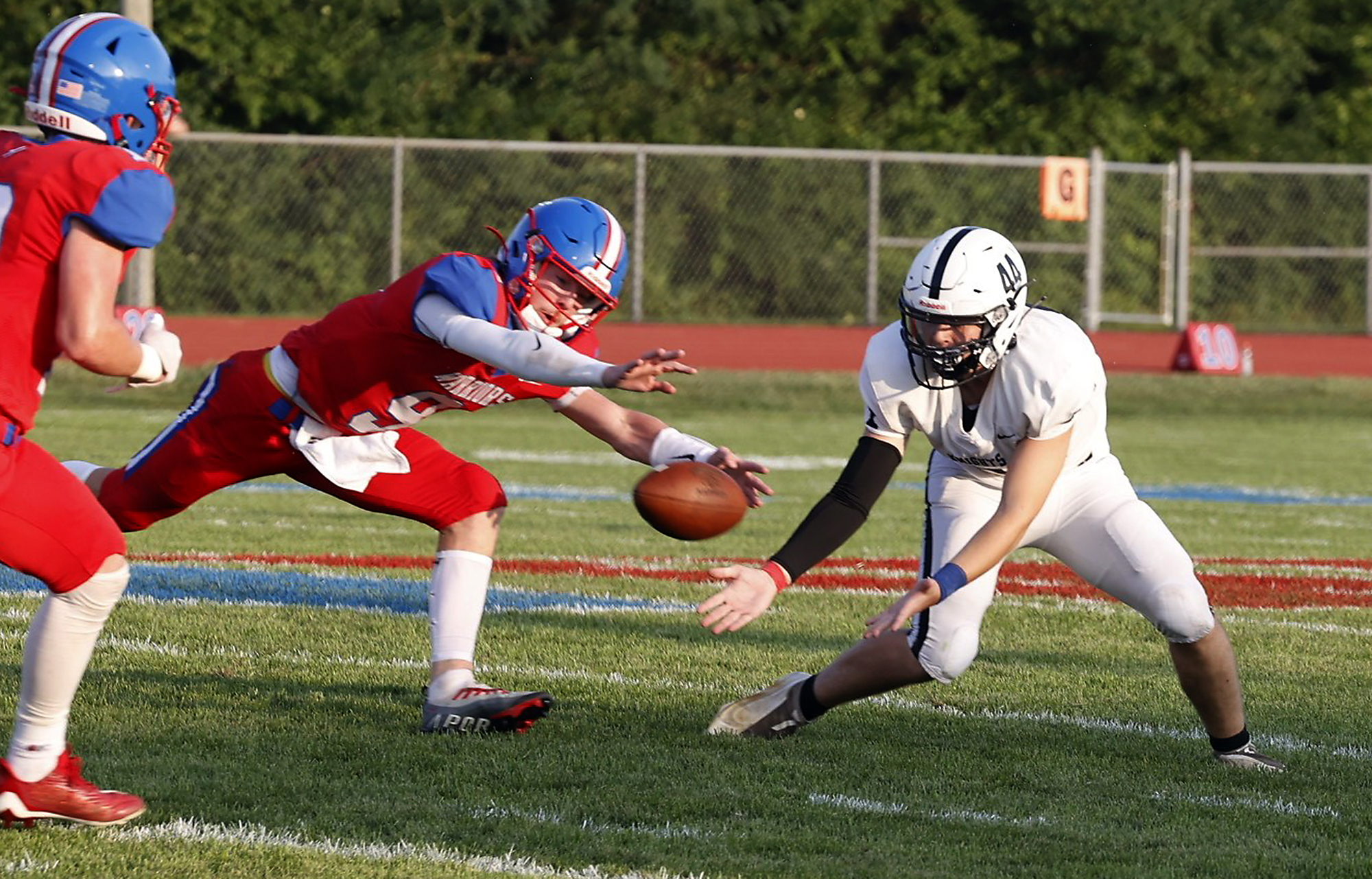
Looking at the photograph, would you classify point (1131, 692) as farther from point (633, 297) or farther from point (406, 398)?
point (633, 297)

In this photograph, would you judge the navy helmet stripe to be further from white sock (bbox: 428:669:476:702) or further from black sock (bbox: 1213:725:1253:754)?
white sock (bbox: 428:669:476:702)

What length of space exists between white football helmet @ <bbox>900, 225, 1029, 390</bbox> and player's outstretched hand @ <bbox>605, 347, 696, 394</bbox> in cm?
60

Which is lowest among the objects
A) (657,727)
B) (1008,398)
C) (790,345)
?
(790,345)

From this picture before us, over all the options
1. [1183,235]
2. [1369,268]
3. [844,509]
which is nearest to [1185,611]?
[844,509]

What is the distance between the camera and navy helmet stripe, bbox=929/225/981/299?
180 inches

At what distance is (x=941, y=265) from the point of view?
4.62m

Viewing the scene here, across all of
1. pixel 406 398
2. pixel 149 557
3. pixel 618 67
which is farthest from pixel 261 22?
pixel 406 398

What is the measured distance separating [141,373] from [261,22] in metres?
19.9

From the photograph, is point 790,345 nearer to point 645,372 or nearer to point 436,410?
point 436,410

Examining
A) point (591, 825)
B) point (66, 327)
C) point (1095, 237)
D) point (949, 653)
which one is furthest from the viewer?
point (1095, 237)

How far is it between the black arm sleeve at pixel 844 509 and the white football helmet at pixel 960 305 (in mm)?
218

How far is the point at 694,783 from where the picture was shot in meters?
4.48

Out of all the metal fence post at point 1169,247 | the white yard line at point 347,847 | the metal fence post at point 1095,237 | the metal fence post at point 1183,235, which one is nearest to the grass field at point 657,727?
the white yard line at point 347,847

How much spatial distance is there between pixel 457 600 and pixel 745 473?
2.97 ft
